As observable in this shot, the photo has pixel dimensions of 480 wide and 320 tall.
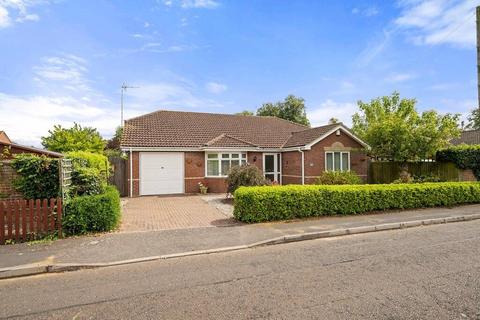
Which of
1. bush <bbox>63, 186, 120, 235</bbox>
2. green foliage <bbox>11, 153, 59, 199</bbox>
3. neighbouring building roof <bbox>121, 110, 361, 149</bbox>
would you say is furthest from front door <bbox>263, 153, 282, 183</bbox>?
green foliage <bbox>11, 153, 59, 199</bbox>

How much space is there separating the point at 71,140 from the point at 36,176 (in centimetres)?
1041

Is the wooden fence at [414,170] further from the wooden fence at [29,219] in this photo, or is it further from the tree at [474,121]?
the tree at [474,121]

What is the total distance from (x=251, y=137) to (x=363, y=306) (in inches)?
713

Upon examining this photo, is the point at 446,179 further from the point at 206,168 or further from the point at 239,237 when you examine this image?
the point at 239,237

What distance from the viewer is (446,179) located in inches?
706

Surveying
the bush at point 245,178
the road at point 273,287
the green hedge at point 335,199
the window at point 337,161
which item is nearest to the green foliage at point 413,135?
the window at point 337,161

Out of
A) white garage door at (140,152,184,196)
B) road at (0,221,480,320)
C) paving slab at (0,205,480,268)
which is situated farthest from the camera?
white garage door at (140,152,184,196)

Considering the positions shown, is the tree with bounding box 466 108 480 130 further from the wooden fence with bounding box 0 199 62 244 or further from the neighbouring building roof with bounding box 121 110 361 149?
the wooden fence with bounding box 0 199 62 244

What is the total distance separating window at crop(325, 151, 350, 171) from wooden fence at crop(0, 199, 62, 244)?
604 inches

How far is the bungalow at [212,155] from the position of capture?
17672 mm

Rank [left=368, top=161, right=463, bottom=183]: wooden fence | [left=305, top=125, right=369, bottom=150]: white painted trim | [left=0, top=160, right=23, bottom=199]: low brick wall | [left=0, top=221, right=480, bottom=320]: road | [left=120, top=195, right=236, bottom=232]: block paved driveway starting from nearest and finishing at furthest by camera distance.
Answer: [left=0, top=221, right=480, bottom=320]: road < [left=0, top=160, right=23, bottom=199]: low brick wall < [left=120, top=195, right=236, bottom=232]: block paved driveway < [left=368, top=161, right=463, bottom=183]: wooden fence < [left=305, top=125, right=369, bottom=150]: white painted trim

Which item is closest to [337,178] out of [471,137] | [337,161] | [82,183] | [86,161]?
[337,161]

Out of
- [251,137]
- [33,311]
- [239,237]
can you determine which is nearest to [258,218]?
[239,237]

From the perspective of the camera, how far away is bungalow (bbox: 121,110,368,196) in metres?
17.7
